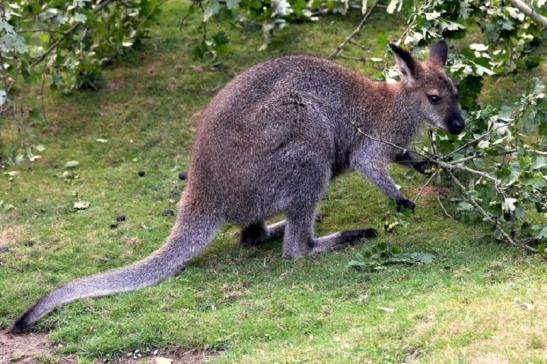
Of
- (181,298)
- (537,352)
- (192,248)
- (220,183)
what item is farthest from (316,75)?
(537,352)

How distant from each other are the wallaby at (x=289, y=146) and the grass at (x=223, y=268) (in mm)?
260

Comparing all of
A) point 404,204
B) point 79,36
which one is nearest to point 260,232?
point 404,204

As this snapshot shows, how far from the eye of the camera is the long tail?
6.84 meters

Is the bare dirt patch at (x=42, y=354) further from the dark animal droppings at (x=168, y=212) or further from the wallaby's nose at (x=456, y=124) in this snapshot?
the wallaby's nose at (x=456, y=124)

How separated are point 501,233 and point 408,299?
128 cm

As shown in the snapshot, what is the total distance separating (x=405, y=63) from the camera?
7.96m

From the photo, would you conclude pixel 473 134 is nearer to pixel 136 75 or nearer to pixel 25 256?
pixel 25 256

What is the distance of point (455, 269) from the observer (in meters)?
6.91

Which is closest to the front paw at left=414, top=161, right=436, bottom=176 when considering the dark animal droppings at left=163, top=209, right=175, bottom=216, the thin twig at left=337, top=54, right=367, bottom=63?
the thin twig at left=337, top=54, right=367, bottom=63

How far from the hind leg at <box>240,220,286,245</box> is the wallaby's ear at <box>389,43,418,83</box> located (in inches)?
71.8

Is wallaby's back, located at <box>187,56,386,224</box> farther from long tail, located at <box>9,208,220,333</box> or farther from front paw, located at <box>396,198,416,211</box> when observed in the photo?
front paw, located at <box>396,198,416,211</box>

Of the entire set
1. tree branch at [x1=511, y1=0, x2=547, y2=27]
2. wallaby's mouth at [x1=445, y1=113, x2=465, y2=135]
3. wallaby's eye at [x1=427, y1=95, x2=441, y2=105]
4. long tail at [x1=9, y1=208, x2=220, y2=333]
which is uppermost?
tree branch at [x1=511, y1=0, x2=547, y2=27]

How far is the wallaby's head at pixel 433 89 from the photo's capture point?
7945mm

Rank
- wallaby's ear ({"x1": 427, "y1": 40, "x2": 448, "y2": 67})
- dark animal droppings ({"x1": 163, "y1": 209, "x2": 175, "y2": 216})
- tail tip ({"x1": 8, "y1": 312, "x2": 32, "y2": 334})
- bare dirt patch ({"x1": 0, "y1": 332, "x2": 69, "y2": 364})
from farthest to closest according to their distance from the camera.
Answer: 1. dark animal droppings ({"x1": 163, "y1": 209, "x2": 175, "y2": 216})
2. wallaby's ear ({"x1": 427, "y1": 40, "x2": 448, "y2": 67})
3. tail tip ({"x1": 8, "y1": 312, "x2": 32, "y2": 334})
4. bare dirt patch ({"x1": 0, "y1": 332, "x2": 69, "y2": 364})
